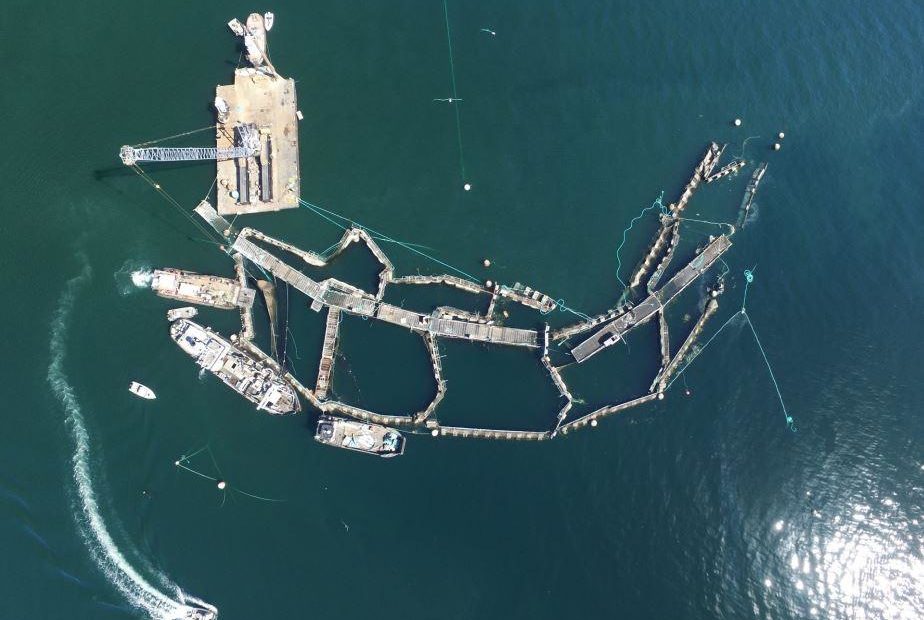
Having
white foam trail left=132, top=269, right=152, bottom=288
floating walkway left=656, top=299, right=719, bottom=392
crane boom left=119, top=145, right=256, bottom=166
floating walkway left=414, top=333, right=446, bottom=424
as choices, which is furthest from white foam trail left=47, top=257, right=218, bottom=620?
floating walkway left=656, top=299, right=719, bottom=392

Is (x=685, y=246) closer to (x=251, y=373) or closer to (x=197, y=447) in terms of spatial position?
(x=251, y=373)

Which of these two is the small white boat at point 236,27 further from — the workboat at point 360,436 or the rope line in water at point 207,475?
the rope line in water at point 207,475

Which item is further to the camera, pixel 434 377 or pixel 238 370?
pixel 434 377

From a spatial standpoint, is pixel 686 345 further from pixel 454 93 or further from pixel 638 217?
pixel 454 93

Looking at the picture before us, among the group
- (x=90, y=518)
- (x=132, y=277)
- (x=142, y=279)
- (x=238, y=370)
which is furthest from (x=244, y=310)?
(x=90, y=518)

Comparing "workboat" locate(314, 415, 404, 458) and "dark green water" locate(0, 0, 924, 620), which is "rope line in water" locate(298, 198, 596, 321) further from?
"workboat" locate(314, 415, 404, 458)

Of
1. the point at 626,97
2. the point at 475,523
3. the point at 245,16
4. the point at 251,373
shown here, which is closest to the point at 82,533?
the point at 251,373

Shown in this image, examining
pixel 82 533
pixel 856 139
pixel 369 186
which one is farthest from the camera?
pixel 856 139
